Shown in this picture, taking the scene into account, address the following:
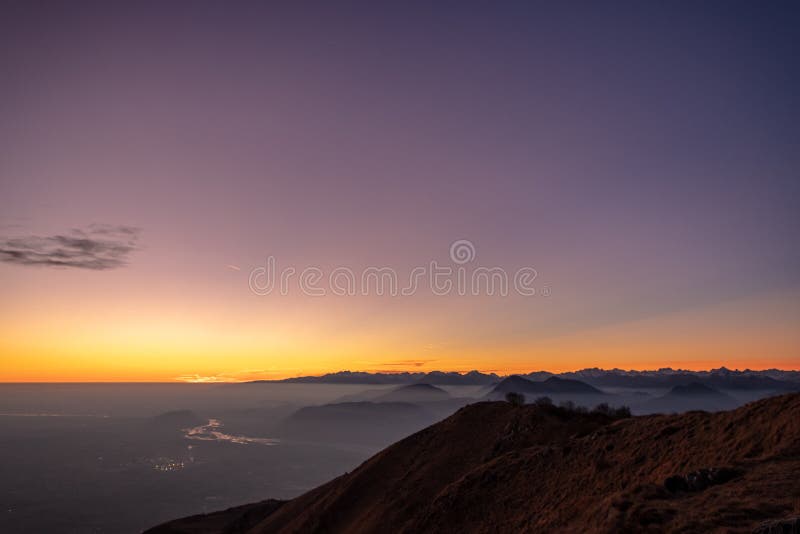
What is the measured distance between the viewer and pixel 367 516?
44.8 m

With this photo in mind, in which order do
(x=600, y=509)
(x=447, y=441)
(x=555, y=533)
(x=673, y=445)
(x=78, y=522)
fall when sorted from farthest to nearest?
(x=78, y=522) < (x=447, y=441) < (x=673, y=445) < (x=555, y=533) < (x=600, y=509)

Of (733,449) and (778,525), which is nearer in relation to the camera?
(778,525)

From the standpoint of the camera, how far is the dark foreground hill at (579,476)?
15.7 meters

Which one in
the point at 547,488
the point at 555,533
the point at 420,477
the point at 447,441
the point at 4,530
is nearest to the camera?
the point at 555,533

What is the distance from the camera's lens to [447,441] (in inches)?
2057

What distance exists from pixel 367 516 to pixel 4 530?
218236 mm

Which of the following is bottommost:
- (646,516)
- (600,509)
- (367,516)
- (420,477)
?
(367,516)

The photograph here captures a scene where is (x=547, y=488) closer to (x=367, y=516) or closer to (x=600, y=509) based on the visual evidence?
(x=600, y=509)

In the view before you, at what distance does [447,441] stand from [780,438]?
3669 centimetres

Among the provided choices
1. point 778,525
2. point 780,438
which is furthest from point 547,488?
point 778,525

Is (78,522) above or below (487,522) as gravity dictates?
below

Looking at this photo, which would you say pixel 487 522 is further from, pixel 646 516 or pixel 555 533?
pixel 646 516

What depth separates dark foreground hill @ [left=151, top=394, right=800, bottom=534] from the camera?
51.6 feet

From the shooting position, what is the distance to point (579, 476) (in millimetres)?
28266
